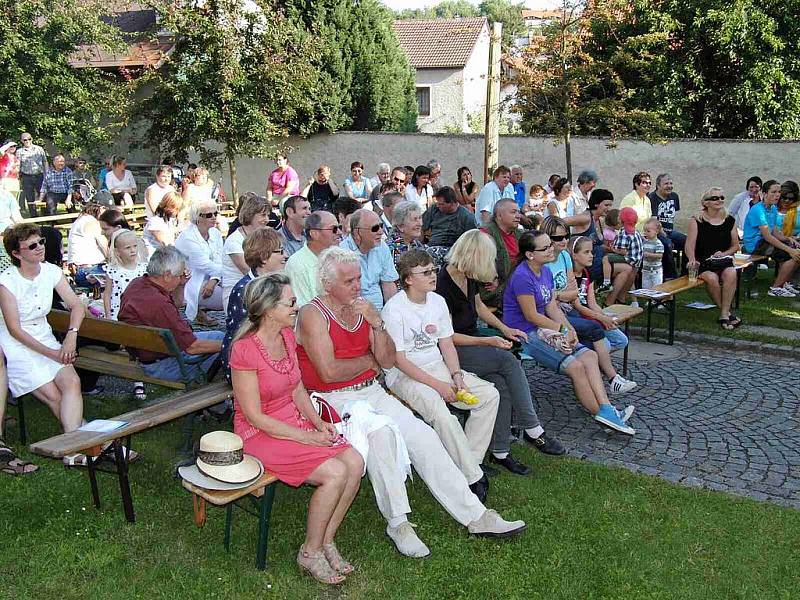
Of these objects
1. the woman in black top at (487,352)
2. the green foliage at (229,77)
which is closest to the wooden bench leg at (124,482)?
the woman in black top at (487,352)

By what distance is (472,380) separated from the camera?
5.53 meters

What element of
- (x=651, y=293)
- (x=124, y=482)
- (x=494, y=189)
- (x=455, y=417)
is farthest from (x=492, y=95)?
(x=124, y=482)

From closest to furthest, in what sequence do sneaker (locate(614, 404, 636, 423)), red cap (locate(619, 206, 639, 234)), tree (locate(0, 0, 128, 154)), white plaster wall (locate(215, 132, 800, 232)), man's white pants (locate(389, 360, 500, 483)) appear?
1. man's white pants (locate(389, 360, 500, 483))
2. sneaker (locate(614, 404, 636, 423))
3. red cap (locate(619, 206, 639, 234))
4. white plaster wall (locate(215, 132, 800, 232))
5. tree (locate(0, 0, 128, 154))

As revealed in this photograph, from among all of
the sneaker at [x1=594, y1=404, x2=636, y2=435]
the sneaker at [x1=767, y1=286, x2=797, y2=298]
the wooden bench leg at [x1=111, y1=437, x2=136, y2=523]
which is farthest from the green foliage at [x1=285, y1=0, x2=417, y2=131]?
the wooden bench leg at [x1=111, y1=437, x2=136, y2=523]

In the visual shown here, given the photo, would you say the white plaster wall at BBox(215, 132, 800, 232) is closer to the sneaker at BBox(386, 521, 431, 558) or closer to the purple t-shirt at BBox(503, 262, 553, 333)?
the purple t-shirt at BBox(503, 262, 553, 333)

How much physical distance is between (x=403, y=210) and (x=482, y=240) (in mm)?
2055

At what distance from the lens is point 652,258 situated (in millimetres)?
9898

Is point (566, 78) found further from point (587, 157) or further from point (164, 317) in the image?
point (164, 317)

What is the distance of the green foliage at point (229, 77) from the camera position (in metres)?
18.5

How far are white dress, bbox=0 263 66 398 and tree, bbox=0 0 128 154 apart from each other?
53.2 feet

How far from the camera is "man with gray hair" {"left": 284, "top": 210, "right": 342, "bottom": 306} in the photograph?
20.1ft

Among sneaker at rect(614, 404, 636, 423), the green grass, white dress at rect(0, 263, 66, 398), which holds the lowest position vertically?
the green grass

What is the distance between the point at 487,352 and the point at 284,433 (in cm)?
192

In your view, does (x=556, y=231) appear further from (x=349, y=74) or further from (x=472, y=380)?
(x=349, y=74)
